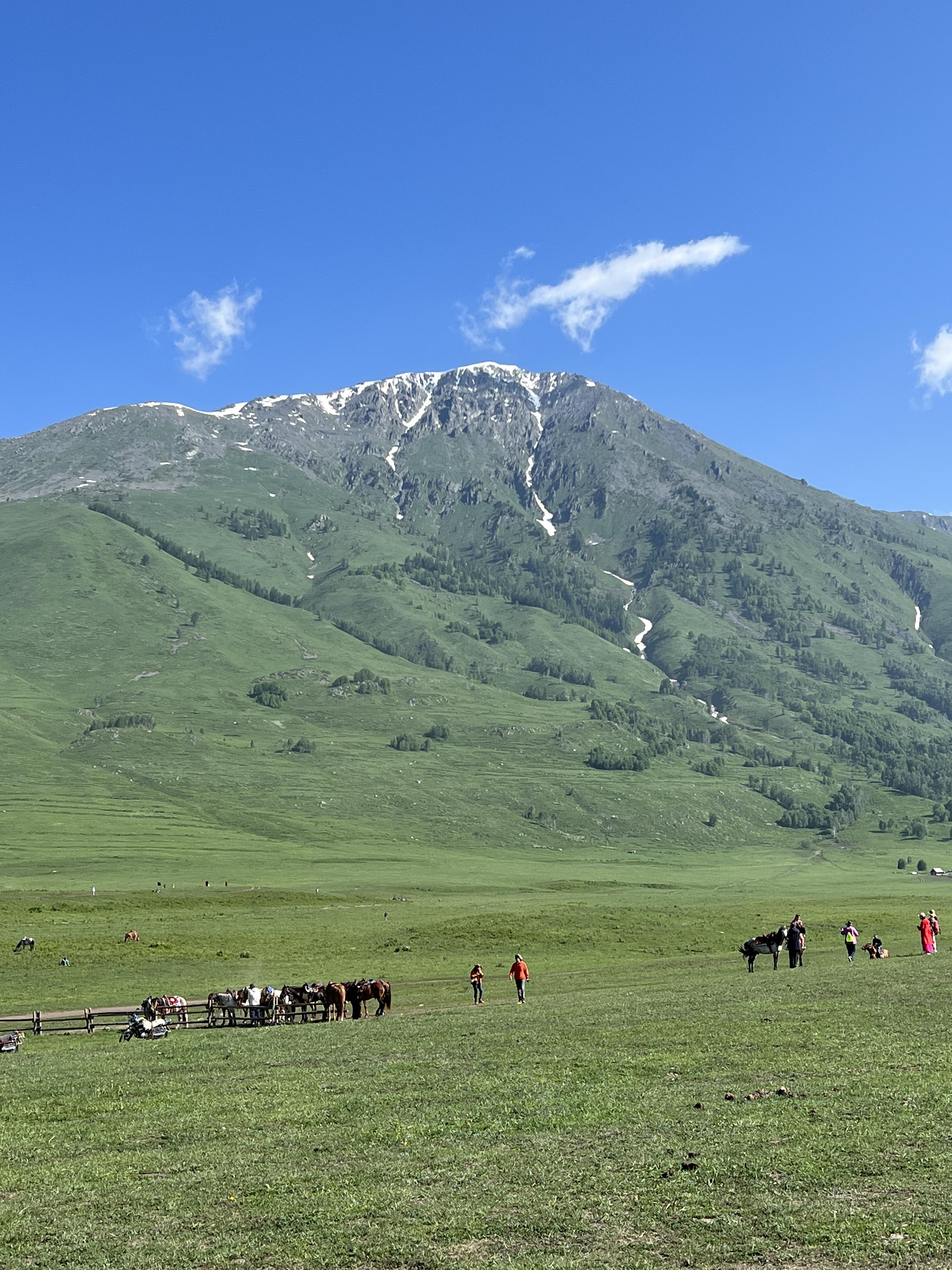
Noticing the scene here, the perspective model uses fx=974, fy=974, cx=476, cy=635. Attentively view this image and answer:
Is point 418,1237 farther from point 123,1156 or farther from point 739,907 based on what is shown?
point 739,907

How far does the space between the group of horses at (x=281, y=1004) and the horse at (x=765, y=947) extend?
2317 centimetres

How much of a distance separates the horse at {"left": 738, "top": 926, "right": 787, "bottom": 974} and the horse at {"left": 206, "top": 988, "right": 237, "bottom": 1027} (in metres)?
30.0

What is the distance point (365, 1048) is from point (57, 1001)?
29024 millimetres

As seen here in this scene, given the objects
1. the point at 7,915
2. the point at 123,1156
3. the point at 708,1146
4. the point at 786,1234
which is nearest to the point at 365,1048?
the point at 123,1156

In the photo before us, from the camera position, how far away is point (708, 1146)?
21.3 metres

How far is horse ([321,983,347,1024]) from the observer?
1937 inches

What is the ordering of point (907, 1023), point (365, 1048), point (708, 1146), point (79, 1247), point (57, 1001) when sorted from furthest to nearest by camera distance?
point (57, 1001)
point (365, 1048)
point (907, 1023)
point (708, 1146)
point (79, 1247)

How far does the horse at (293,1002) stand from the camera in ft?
162

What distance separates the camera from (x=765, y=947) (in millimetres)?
60969

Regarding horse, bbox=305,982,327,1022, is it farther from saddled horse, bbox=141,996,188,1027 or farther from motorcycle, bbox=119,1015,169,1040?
motorcycle, bbox=119,1015,169,1040

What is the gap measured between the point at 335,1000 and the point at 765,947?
27795 millimetres

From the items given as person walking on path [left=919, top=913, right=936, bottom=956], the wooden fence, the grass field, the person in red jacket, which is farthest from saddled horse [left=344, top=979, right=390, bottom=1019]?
person walking on path [left=919, top=913, right=936, bottom=956]

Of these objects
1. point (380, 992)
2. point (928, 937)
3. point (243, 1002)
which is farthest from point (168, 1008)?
point (928, 937)

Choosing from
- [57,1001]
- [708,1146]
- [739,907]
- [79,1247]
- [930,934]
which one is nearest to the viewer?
[79,1247]
